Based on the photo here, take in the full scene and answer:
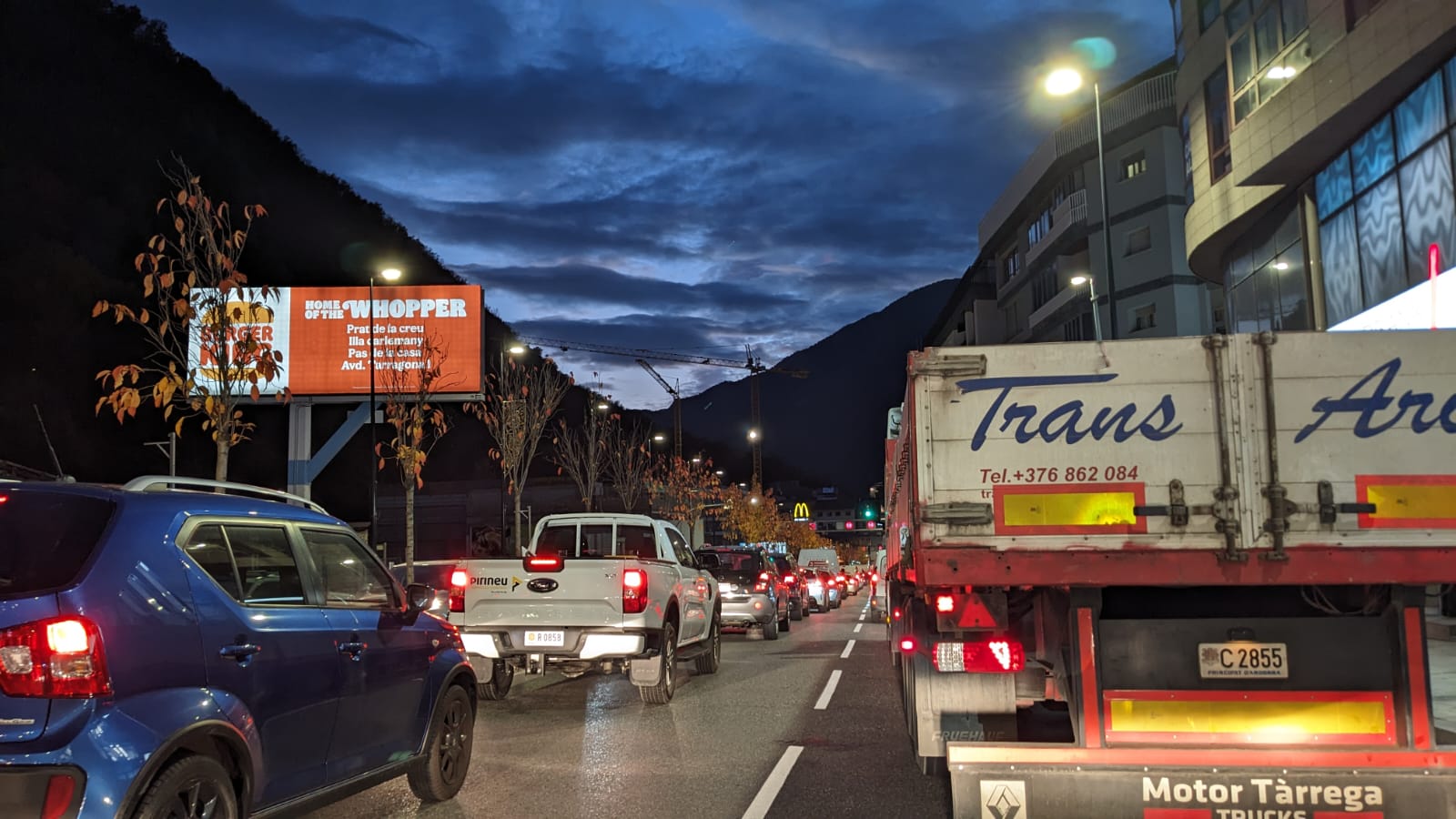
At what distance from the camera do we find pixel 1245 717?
546 cm

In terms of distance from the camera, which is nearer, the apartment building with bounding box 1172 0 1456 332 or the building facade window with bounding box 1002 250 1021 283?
the apartment building with bounding box 1172 0 1456 332

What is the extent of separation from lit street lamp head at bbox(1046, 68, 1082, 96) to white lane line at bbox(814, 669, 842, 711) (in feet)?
29.5

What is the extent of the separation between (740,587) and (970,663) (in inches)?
601

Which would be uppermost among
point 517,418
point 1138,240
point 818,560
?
point 1138,240

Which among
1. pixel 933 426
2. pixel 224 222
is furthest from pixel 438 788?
pixel 224 222

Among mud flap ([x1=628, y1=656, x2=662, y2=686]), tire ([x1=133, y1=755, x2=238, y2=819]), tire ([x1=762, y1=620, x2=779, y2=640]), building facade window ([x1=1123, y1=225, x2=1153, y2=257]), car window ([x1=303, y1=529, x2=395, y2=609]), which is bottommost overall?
tire ([x1=762, y1=620, x2=779, y2=640])

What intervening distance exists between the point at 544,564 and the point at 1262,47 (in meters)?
21.1

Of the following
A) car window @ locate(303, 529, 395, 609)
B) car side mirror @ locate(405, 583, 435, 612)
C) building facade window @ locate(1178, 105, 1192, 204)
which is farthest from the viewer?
building facade window @ locate(1178, 105, 1192, 204)

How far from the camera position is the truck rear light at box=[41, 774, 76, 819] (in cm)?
405

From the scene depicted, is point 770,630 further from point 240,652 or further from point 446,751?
point 240,652

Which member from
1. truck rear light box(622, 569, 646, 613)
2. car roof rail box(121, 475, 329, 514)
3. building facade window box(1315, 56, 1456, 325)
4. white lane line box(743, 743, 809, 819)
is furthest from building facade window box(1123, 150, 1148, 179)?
car roof rail box(121, 475, 329, 514)

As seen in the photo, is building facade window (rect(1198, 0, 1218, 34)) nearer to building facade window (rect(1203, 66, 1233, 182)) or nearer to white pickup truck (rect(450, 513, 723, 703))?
building facade window (rect(1203, 66, 1233, 182))

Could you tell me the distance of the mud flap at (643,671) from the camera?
11.7 metres

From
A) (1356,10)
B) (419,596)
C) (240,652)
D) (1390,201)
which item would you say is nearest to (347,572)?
(419,596)
